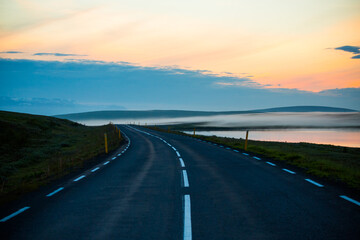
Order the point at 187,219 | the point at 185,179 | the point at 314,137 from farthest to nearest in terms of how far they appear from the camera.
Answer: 1. the point at 314,137
2. the point at 185,179
3. the point at 187,219

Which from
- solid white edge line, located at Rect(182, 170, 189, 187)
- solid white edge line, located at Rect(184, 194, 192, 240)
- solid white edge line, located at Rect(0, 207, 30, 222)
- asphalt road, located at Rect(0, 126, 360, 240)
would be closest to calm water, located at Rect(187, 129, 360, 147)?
solid white edge line, located at Rect(182, 170, 189, 187)

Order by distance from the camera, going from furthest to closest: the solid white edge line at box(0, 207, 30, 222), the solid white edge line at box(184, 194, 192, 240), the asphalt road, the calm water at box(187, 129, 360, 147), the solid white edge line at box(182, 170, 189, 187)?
the calm water at box(187, 129, 360, 147) → the solid white edge line at box(182, 170, 189, 187) → the solid white edge line at box(0, 207, 30, 222) → the asphalt road → the solid white edge line at box(184, 194, 192, 240)

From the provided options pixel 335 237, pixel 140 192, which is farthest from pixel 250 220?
pixel 140 192

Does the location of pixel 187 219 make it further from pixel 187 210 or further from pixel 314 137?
pixel 314 137

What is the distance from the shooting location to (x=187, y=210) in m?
5.52

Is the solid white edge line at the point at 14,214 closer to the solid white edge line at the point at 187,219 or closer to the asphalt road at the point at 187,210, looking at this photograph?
the asphalt road at the point at 187,210

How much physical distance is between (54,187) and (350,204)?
345 inches

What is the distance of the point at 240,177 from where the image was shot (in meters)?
9.05

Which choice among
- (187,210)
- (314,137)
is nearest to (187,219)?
(187,210)

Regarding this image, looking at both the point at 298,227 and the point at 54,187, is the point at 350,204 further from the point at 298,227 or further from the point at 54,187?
the point at 54,187

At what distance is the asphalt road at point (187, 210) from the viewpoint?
4.41 meters

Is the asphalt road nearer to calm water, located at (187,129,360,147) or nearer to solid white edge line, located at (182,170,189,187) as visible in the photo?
solid white edge line, located at (182,170,189,187)

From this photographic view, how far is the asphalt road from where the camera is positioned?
4406 millimetres

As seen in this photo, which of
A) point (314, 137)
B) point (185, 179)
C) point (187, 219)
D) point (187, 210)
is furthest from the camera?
point (314, 137)
